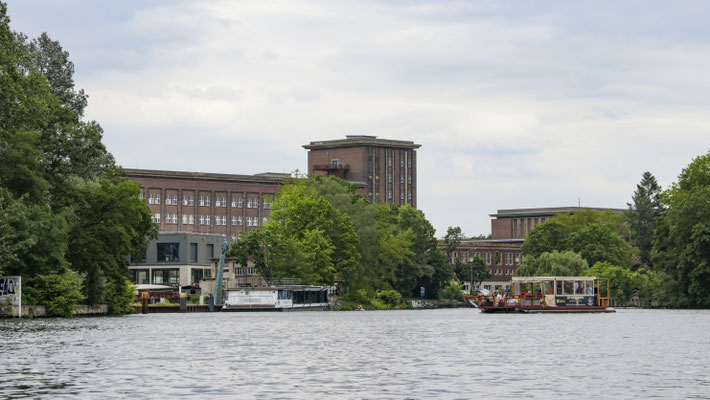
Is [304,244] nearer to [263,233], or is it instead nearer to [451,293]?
[263,233]

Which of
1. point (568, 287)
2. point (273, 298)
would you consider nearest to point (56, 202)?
point (273, 298)

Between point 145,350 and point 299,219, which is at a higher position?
point 299,219

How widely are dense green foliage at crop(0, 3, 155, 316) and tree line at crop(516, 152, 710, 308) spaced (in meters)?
62.3

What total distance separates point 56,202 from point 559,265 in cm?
9208

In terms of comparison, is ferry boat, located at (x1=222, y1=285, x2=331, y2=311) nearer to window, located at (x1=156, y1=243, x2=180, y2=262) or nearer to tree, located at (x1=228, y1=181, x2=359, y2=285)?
tree, located at (x1=228, y1=181, x2=359, y2=285)

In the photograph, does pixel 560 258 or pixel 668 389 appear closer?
pixel 668 389

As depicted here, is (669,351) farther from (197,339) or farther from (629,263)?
(629,263)

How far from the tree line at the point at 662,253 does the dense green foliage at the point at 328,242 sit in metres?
24.0

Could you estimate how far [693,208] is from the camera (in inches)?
5143

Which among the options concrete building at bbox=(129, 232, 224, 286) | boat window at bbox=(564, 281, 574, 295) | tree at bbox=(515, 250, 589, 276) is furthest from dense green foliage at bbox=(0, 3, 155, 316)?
tree at bbox=(515, 250, 589, 276)

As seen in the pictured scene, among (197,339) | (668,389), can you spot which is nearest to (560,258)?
(197,339)

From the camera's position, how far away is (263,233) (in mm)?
131375

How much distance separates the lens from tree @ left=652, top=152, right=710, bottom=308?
129 metres

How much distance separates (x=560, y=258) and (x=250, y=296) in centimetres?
5218
